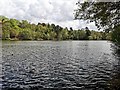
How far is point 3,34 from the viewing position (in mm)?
135875

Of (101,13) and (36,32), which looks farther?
(36,32)

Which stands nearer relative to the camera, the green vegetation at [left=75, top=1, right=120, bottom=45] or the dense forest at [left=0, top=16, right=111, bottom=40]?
the green vegetation at [left=75, top=1, right=120, bottom=45]

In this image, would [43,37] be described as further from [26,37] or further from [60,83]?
[60,83]

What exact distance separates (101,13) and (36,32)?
150 metres

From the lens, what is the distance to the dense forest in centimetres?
14600

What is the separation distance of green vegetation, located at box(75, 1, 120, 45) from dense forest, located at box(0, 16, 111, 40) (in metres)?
121

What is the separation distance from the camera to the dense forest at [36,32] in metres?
146

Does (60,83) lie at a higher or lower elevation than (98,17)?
lower

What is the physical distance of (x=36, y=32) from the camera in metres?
162

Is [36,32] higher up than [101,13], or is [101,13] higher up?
[36,32]

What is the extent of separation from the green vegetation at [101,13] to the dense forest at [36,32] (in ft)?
396

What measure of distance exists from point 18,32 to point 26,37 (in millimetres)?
8379

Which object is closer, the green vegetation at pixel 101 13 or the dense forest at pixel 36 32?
the green vegetation at pixel 101 13

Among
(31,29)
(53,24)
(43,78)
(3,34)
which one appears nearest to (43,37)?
(31,29)
